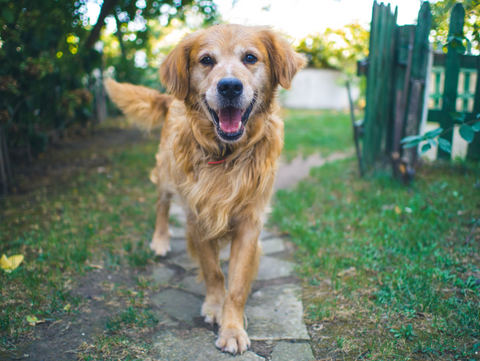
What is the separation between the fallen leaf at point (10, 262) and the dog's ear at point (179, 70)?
166cm

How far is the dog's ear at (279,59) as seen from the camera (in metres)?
2.46

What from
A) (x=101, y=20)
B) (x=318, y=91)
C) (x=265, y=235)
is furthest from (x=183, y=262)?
(x=318, y=91)

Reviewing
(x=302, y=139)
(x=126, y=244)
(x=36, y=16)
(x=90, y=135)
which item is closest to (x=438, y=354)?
(x=126, y=244)

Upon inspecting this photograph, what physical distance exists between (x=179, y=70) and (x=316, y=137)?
5.85 m

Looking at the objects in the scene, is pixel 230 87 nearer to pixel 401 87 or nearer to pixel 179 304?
pixel 179 304

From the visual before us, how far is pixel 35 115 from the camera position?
431 centimetres

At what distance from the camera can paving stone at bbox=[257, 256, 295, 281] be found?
9.23 feet

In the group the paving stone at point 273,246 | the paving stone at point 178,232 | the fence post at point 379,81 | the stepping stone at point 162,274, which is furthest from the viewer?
the fence post at point 379,81

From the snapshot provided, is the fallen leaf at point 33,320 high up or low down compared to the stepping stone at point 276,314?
up

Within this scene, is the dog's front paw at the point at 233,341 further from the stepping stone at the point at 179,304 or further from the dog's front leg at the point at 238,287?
the stepping stone at the point at 179,304

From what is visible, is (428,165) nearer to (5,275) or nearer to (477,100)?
(477,100)

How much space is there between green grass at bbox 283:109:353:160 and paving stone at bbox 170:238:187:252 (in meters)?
3.29

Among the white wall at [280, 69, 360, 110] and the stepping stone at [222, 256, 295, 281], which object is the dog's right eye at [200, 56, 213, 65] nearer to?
the stepping stone at [222, 256, 295, 281]

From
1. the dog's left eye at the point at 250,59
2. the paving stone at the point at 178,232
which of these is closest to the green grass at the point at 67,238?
the paving stone at the point at 178,232
